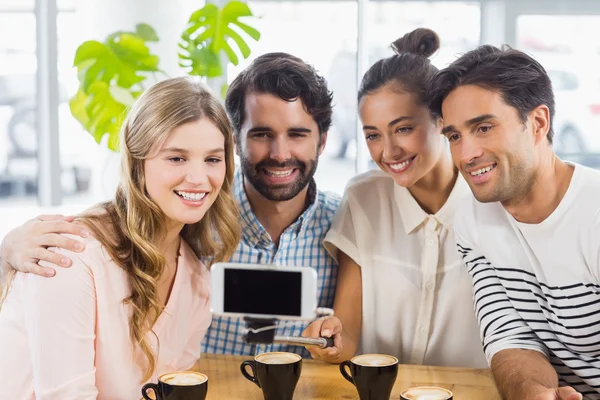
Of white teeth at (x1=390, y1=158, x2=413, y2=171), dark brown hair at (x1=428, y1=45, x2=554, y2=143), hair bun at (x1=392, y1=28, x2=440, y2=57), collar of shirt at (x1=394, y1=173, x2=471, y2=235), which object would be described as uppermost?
hair bun at (x1=392, y1=28, x2=440, y2=57)

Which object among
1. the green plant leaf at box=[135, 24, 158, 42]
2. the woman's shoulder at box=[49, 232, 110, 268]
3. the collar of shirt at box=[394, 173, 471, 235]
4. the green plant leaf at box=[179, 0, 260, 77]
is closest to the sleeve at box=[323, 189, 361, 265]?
the collar of shirt at box=[394, 173, 471, 235]

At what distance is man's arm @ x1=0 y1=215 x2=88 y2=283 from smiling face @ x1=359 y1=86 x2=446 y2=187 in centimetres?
79

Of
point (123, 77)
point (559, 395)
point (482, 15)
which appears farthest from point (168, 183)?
point (482, 15)

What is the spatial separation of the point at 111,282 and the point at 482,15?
346 cm

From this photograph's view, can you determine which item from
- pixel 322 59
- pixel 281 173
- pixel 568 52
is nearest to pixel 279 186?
pixel 281 173

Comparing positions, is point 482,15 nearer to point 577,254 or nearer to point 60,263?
point 577,254

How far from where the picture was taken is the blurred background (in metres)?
4.45

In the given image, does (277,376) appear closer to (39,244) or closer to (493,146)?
(39,244)

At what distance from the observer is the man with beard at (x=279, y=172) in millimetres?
1963

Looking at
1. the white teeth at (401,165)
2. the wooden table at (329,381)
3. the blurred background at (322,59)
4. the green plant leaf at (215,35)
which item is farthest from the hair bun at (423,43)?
the blurred background at (322,59)

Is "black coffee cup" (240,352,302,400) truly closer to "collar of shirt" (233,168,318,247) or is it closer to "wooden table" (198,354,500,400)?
"wooden table" (198,354,500,400)

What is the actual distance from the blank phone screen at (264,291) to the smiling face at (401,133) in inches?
29.2

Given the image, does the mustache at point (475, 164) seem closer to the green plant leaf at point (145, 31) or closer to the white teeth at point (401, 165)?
the white teeth at point (401, 165)

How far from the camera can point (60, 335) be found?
149 centimetres
